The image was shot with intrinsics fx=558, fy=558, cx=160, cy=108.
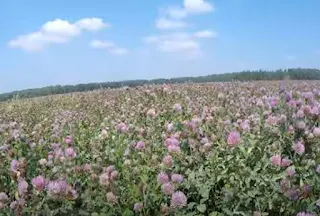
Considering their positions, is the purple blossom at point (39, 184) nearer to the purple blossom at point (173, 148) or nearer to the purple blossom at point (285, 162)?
the purple blossom at point (173, 148)

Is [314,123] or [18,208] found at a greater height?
[314,123]

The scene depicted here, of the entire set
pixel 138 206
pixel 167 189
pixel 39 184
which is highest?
pixel 39 184

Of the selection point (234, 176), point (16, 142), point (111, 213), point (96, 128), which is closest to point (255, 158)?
point (234, 176)

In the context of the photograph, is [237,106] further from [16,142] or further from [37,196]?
[37,196]

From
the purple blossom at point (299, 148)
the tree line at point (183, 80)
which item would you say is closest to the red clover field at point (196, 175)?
the purple blossom at point (299, 148)

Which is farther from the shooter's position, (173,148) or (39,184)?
(173,148)

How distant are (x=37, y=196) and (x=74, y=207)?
0.28 m

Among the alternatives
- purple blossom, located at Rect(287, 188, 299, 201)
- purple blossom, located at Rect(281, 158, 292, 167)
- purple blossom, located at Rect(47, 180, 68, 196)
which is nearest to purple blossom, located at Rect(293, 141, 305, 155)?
purple blossom, located at Rect(281, 158, 292, 167)

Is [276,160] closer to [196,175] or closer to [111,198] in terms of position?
[196,175]

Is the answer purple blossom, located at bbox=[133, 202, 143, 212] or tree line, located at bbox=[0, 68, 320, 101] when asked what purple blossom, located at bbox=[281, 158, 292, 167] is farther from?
tree line, located at bbox=[0, 68, 320, 101]

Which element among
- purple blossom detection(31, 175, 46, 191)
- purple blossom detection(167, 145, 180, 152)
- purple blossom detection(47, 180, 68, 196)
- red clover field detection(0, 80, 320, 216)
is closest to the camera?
purple blossom detection(47, 180, 68, 196)

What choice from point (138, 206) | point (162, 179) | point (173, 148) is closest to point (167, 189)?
point (162, 179)

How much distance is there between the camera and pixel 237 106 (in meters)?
7.89

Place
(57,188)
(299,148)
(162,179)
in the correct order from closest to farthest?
(57,188) → (162,179) → (299,148)
